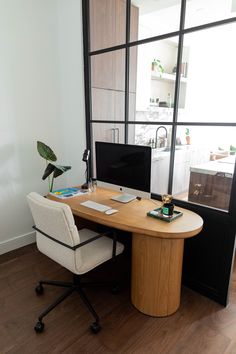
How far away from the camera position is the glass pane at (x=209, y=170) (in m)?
1.83

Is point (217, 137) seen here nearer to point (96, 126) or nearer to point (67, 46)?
point (96, 126)

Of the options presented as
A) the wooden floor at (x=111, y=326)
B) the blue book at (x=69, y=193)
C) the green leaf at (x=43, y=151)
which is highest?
the green leaf at (x=43, y=151)

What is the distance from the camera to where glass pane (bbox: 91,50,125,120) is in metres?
2.46

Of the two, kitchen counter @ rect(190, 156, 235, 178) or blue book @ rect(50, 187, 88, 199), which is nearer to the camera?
kitchen counter @ rect(190, 156, 235, 178)

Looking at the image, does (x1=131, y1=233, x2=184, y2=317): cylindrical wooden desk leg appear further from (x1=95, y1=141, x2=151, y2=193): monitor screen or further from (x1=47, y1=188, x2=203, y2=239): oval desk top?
(x1=95, y1=141, x2=151, y2=193): monitor screen

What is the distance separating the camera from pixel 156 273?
166cm

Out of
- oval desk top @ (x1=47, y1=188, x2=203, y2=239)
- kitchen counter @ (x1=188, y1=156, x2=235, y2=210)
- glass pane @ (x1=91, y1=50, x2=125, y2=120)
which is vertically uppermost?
glass pane @ (x1=91, y1=50, x2=125, y2=120)

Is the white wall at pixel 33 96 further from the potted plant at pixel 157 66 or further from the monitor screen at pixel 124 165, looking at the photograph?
the potted plant at pixel 157 66

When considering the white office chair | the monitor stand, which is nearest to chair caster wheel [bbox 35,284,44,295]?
the white office chair

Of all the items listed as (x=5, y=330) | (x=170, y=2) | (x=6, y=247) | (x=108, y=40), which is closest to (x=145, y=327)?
(x=5, y=330)

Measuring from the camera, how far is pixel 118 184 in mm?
1991

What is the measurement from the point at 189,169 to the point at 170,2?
1608 millimetres

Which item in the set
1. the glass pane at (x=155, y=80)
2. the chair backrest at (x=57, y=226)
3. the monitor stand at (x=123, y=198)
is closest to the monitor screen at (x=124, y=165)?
the monitor stand at (x=123, y=198)

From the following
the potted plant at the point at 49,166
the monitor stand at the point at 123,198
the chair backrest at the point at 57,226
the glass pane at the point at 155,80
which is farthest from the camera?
the glass pane at the point at 155,80
